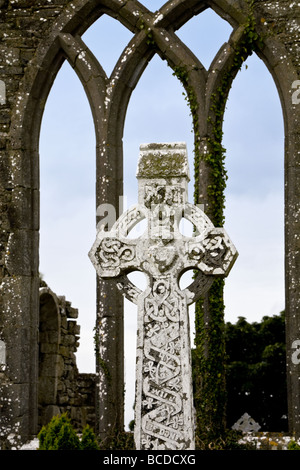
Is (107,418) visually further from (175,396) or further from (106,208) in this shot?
(175,396)

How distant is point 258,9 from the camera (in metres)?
10.6

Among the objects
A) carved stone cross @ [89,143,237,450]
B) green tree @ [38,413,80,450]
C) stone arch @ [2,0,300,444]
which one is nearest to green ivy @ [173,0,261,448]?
stone arch @ [2,0,300,444]

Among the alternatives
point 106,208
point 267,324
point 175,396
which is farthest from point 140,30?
point 267,324

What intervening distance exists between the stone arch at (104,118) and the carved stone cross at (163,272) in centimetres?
331

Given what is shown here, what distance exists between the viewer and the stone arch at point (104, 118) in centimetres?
1011

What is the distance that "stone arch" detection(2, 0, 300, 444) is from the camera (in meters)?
10.1

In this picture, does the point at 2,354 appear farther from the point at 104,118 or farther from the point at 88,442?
the point at 104,118

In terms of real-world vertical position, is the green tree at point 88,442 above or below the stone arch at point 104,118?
below

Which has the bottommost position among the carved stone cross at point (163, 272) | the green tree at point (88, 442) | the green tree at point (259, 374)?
the green tree at point (88, 442)

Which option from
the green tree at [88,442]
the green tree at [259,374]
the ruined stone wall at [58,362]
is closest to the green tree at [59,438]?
the green tree at [88,442]

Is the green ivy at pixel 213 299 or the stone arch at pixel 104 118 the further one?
the stone arch at pixel 104 118

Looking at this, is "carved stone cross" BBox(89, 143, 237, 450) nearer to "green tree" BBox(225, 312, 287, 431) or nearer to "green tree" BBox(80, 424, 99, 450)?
"green tree" BBox(80, 424, 99, 450)

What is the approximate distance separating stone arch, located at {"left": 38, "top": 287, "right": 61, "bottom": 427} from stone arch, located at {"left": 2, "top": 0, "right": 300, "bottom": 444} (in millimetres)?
2368

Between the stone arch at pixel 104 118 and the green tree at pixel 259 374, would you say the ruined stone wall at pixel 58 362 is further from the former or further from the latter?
the green tree at pixel 259 374
